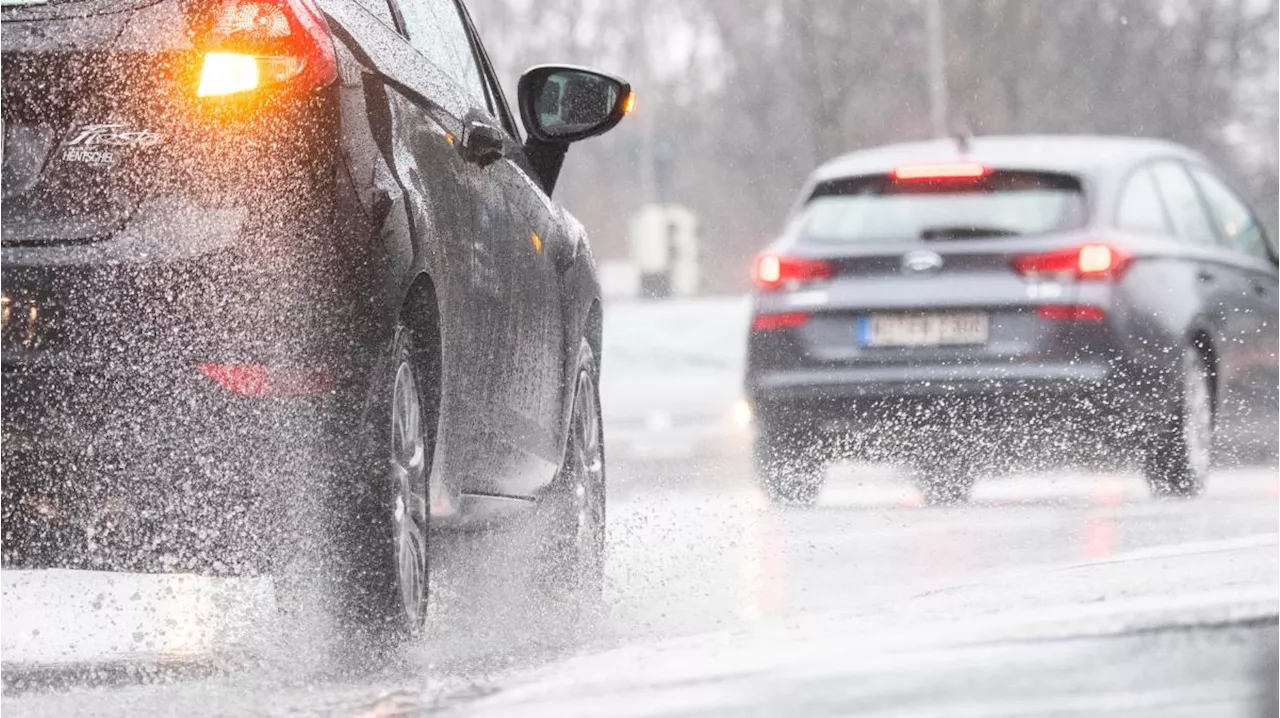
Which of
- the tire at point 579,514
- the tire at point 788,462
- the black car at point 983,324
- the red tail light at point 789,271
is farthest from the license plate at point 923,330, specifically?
the tire at point 579,514

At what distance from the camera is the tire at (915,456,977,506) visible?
1129 centimetres

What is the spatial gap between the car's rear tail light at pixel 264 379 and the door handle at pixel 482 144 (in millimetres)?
1158

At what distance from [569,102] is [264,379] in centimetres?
213

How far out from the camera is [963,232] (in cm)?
1109

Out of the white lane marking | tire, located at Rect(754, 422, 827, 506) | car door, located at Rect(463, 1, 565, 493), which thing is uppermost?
car door, located at Rect(463, 1, 565, 493)

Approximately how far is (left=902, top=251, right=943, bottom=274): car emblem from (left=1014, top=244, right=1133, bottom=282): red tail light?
1.02 ft

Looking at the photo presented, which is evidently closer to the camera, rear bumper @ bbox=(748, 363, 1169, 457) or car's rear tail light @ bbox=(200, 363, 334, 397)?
car's rear tail light @ bbox=(200, 363, 334, 397)

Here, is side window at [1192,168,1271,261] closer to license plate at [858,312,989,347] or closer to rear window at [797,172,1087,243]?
rear window at [797,172,1087,243]

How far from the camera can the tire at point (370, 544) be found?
4.89 m

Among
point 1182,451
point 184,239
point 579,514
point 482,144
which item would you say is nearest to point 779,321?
point 1182,451

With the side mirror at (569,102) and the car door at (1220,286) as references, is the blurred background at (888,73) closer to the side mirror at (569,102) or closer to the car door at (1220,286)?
the car door at (1220,286)

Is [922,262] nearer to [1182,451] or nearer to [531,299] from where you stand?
[1182,451]

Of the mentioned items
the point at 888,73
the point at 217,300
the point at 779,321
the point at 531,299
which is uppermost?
the point at 217,300

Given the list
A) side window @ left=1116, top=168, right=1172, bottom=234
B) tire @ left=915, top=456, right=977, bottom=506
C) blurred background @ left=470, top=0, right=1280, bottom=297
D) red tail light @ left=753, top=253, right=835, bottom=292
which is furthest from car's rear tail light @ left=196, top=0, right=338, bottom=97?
blurred background @ left=470, top=0, right=1280, bottom=297
